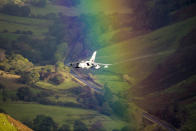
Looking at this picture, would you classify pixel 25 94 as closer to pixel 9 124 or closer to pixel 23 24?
pixel 9 124

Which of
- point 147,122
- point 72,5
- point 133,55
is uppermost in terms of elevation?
point 72,5

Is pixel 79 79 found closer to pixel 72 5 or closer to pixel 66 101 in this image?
pixel 66 101

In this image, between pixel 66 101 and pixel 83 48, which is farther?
pixel 83 48

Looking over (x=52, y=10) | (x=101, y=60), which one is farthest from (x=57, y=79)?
(x=52, y=10)

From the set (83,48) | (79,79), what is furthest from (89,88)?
(83,48)

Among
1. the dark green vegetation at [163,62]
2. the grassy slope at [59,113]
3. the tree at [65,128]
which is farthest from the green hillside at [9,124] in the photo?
the dark green vegetation at [163,62]

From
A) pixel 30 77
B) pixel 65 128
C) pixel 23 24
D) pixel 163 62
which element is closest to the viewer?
pixel 65 128

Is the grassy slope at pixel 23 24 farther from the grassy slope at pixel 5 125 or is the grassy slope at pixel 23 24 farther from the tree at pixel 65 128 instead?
the tree at pixel 65 128
